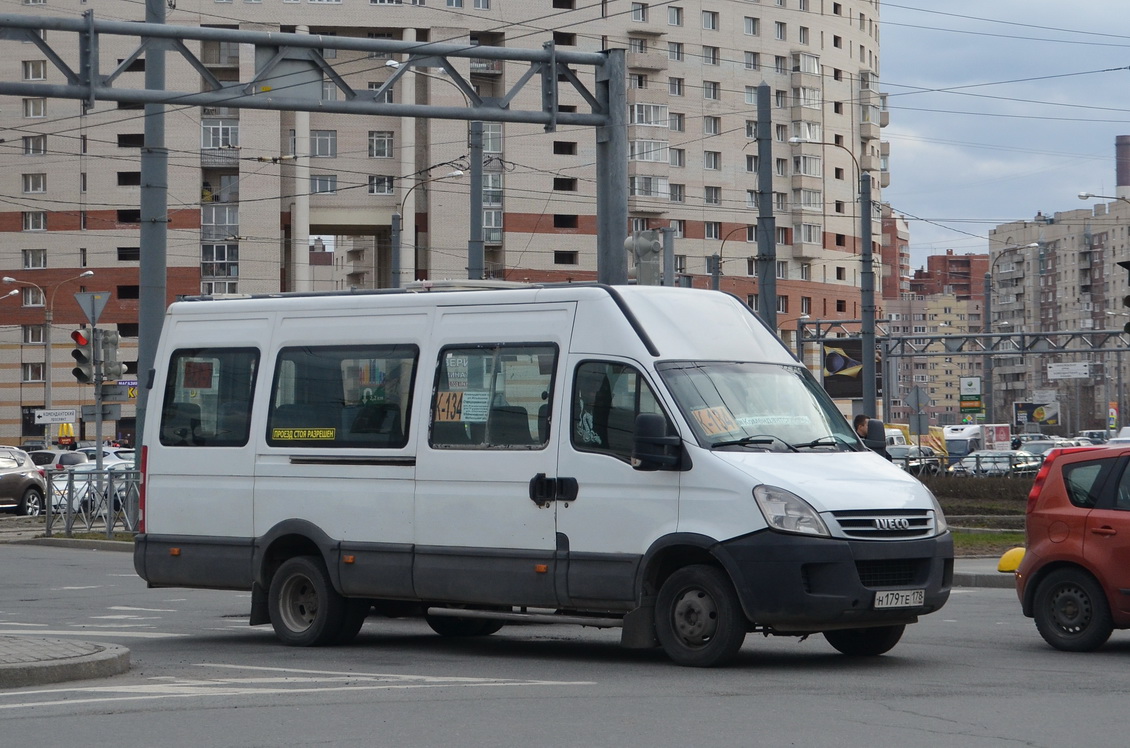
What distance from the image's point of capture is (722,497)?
1080 cm

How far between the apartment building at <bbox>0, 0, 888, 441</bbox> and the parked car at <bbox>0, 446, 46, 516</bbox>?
112 ft

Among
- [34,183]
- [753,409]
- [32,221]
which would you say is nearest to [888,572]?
[753,409]

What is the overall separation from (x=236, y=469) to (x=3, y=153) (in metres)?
75.4

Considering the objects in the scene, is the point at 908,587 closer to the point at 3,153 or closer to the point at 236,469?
the point at 236,469

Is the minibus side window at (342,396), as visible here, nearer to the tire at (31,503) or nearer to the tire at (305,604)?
the tire at (305,604)

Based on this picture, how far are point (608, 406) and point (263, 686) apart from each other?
3.03 metres

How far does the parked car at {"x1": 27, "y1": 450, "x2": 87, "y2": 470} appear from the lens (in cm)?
5012

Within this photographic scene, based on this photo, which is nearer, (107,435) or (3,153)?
(3,153)

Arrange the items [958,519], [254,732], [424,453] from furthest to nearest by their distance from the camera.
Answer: [958,519], [424,453], [254,732]

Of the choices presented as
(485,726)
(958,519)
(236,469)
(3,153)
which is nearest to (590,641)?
(236,469)

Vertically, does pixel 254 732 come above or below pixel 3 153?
below

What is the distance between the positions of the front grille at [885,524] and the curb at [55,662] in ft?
15.7

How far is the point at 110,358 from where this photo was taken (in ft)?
94.6

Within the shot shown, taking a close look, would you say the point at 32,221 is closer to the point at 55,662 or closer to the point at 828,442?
the point at 55,662
